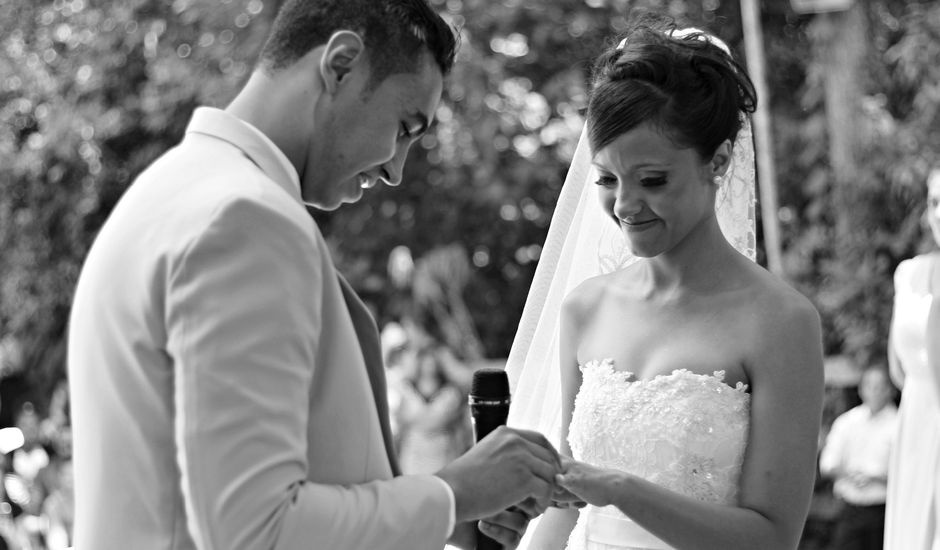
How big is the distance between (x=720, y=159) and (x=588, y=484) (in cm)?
91

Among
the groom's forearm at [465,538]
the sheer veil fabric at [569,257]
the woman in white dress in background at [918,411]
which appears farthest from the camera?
the woman in white dress in background at [918,411]

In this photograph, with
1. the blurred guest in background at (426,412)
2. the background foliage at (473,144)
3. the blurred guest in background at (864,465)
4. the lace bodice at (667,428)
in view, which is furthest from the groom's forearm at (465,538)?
the background foliage at (473,144)

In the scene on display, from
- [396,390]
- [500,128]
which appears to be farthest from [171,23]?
[396,390]

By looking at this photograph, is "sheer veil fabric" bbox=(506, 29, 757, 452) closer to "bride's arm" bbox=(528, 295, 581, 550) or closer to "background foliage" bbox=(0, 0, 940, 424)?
"bride's arm" bbox=(528, 295, 581, 550)

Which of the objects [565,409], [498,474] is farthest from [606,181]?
[498,474]

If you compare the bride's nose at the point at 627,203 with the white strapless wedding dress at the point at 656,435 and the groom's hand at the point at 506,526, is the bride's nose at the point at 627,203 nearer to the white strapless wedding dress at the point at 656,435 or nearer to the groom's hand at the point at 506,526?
the white strapless wedding dress at the point at 656,435

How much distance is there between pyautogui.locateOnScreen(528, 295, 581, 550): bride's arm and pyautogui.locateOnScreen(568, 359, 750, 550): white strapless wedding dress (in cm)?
4

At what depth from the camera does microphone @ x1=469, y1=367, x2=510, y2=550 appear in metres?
2.46

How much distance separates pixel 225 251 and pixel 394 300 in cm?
1182

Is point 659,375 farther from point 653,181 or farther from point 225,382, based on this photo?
point 225,382

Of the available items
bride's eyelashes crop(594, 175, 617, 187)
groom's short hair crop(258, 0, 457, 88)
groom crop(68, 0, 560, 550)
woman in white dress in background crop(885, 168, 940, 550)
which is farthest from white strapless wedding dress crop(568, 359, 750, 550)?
woman in white dress in background crop(885, 168, 940, 550)

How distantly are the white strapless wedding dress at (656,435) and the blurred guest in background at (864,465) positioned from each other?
587 cm

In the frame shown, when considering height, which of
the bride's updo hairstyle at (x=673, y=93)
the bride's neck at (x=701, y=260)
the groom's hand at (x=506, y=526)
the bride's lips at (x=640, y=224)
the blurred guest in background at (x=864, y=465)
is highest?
the bride's updo hairstyle at (x=673, y=93)

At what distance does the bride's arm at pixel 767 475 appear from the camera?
281 centimetres
